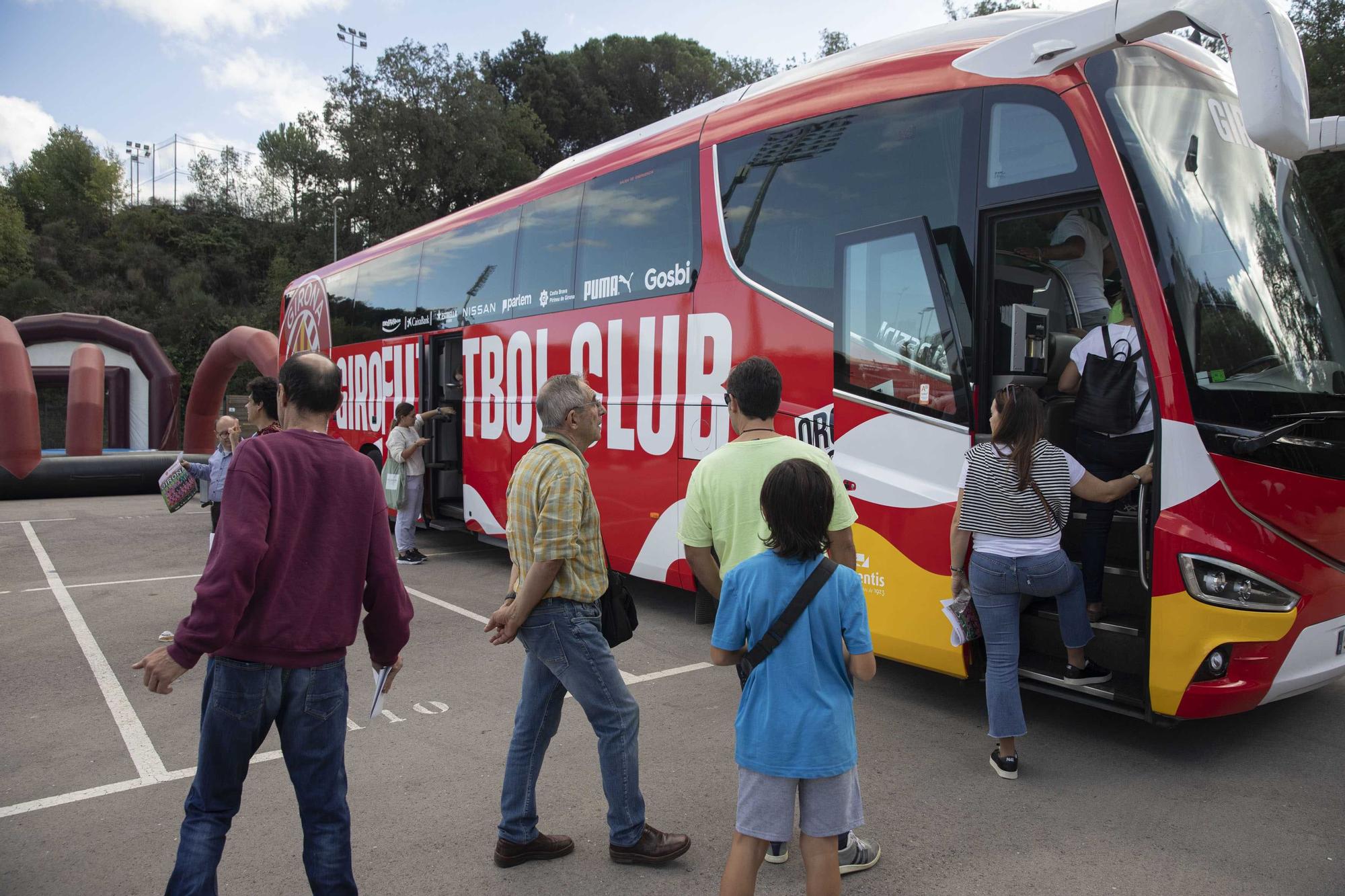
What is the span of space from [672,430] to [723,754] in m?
2.83

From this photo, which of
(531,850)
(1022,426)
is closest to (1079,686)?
(1022,426)

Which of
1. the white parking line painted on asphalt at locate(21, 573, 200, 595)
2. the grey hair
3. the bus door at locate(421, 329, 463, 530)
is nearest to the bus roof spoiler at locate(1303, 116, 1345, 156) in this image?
the grey hair

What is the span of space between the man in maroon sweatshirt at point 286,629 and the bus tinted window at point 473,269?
246 inches

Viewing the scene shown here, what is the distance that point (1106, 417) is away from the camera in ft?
14.4

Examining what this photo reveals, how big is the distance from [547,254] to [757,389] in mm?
5444

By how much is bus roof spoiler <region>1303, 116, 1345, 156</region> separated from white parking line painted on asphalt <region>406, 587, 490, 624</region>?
21.1 feet

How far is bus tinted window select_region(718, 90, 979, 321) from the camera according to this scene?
471 cm

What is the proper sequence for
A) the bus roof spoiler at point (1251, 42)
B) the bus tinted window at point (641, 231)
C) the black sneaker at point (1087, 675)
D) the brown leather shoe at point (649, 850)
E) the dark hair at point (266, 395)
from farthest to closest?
the bus tinted window at point (641, 231) < the dark hair at point (266, 395) < the black sneaker at point (1087, 675) < the bus roof spoiler at point (1251, 42) < the brown leather shoe at point (649, 850)

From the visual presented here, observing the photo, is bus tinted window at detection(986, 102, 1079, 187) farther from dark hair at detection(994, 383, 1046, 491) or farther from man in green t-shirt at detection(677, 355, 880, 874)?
man in green t-shirt at detection(677, 355, 880, 874)

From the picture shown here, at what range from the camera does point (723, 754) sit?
439cm

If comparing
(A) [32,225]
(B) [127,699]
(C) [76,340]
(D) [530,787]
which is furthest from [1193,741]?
(A) [32,225]

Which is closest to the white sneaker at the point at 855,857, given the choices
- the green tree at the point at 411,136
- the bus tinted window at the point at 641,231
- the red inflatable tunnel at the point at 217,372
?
the bus tinted window at the point at 641,231

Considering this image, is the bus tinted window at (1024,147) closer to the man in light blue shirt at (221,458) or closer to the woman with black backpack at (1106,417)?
the woman with black backpack at (1106,417)

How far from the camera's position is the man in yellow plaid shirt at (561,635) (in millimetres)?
3090
